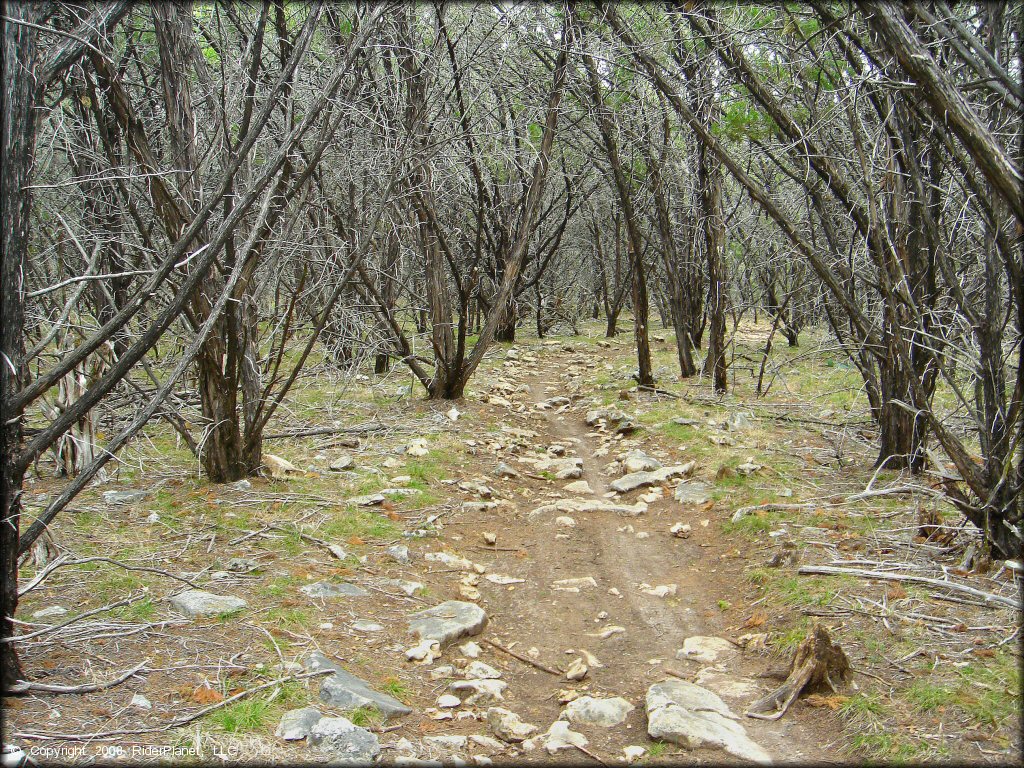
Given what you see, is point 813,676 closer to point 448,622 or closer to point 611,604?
point 611,604

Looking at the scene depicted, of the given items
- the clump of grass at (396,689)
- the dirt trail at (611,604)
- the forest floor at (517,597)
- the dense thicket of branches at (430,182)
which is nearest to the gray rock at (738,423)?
the forest floor at (517,597)

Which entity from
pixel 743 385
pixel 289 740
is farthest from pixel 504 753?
pixel 743 385

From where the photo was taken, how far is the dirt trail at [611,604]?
122 inches

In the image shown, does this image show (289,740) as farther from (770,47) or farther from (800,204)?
(800,204)

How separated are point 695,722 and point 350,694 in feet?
4.60

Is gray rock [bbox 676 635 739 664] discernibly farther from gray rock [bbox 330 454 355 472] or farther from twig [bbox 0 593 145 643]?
gray rock [bbox 330 454 355 472]

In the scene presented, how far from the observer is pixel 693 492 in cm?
615

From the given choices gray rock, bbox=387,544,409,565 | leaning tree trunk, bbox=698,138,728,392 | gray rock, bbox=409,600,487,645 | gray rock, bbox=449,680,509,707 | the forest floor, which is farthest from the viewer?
leaning tree trunk, bbox=698,138,728,392

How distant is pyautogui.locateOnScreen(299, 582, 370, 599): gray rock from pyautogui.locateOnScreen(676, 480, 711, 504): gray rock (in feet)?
9.49

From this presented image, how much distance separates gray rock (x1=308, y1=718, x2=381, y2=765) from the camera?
265 cm

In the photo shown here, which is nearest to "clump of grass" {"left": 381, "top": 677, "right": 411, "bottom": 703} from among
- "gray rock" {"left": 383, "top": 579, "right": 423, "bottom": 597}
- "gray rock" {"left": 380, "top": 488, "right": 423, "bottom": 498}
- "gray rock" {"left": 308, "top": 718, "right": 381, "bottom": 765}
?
"gray rock" {"left": 308, "top": 718, "right": 381, "bottom": 765}

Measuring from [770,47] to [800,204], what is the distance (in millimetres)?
3736

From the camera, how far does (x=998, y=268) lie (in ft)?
13.3

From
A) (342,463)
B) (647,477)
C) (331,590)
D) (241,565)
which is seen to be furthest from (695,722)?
(342,463)
